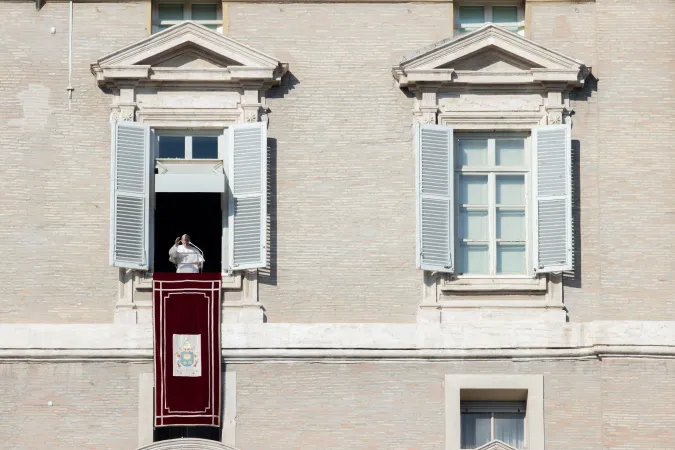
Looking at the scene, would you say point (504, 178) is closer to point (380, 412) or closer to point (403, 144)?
point (403, 144)

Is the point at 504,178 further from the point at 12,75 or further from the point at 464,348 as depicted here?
the point at 12,75

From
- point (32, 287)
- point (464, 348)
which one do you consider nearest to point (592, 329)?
point (464, 348)

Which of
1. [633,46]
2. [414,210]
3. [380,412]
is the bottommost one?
[380,412]

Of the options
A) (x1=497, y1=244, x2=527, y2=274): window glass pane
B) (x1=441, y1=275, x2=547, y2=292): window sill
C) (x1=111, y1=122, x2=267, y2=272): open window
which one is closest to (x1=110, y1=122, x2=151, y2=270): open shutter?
(x1=111, y1=122, x2=267, y2=272): open window

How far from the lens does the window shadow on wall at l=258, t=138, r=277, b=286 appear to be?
3353cm

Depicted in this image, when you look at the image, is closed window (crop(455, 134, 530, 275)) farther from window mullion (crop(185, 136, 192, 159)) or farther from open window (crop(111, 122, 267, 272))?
window mullion (crop(185, 136, 192, 159))

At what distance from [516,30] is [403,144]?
238 cm

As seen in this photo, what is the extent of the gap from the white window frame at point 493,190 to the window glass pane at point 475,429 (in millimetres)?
1920

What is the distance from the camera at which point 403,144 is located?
3400 centimetres

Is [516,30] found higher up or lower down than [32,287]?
higher up

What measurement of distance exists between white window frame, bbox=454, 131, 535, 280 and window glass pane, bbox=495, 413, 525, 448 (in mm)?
1906

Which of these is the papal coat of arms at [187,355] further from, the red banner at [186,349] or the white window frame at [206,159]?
the white window frame at [206,159]

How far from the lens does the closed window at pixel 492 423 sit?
33.5m

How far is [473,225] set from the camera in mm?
34125
